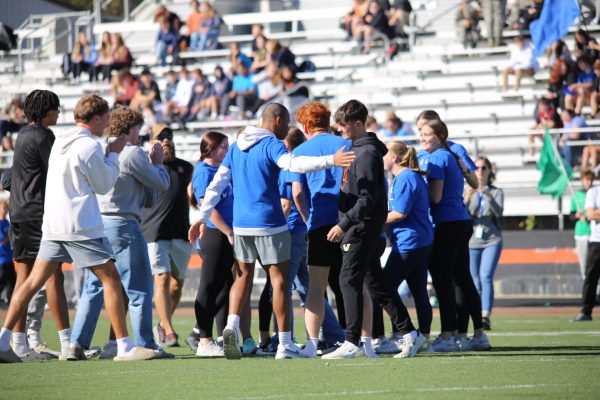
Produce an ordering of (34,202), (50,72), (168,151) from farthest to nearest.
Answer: (50,72), (168,151), (34,202)

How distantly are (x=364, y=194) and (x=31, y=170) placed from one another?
3013 millimetres

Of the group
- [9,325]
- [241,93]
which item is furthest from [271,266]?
[241,93]

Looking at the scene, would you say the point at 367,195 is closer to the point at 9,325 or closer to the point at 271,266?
the point at 271,266

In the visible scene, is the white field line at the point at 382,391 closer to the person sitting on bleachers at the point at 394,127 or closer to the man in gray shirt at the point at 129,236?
the man in gray shirt at the point at 129,236

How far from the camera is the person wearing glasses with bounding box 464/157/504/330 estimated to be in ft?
47.6

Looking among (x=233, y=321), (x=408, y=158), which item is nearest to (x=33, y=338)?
(x=233, y=321)

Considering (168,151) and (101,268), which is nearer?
(101,268)

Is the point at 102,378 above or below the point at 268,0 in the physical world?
below

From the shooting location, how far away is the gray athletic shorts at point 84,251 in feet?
31.1

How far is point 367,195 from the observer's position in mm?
9320

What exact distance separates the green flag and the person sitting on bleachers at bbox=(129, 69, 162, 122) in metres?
9.26

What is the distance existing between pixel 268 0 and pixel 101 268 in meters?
23.4

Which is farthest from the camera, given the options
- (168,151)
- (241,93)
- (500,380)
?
(241,93)

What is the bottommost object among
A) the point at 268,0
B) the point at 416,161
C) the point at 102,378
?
the point at 102,378
